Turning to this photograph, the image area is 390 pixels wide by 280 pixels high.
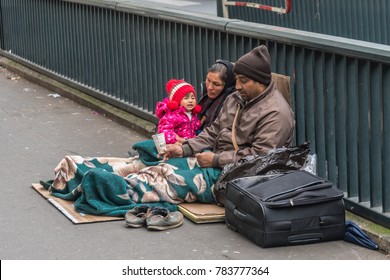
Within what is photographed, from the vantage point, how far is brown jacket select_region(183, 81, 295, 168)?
682cm

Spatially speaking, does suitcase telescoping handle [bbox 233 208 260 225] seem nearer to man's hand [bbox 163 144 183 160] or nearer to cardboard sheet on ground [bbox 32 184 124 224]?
cardboard sheet on ground [bbox 32 184 124 224]

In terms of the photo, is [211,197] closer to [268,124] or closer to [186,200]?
[186,200]

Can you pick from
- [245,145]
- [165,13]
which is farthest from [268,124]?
[165,13]

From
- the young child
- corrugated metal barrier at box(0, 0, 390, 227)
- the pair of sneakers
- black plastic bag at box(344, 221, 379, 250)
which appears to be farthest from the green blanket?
black plastic bag at box(344, 221, 379, 250)

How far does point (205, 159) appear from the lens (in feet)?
23.7

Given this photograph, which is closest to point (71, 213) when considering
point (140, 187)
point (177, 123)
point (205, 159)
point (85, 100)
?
point (140, 187)

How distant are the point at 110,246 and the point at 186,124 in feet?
5.29

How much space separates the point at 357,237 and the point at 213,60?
259 cm

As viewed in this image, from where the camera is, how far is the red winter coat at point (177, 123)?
7.75 meters

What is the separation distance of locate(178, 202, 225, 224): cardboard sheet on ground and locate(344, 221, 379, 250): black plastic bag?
0.93m

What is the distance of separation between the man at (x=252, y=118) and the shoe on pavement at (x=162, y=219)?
1.66 ft

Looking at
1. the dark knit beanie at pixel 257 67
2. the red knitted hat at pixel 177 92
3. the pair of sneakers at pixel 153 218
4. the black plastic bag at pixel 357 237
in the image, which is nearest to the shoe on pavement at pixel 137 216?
the pair of sneakers at pixel 153 218

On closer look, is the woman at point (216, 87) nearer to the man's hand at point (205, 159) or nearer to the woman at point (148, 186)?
the woman at point (148, 186)

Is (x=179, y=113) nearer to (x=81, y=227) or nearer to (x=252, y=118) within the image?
(x=252, y=118)
